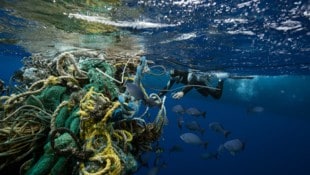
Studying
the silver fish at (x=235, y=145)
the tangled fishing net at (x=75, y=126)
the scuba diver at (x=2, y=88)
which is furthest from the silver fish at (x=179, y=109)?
the scuba diver at (x=2, y=88)

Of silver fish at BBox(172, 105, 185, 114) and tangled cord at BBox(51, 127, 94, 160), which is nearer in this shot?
tangled cord at BBox(51, 127, 94, 160)

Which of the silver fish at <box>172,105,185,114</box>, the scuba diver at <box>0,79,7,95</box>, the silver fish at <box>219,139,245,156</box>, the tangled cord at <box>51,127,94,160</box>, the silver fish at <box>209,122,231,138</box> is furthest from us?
the silver fish at <box>209,122,231,138</box>

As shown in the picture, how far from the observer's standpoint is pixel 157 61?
58.2 ft

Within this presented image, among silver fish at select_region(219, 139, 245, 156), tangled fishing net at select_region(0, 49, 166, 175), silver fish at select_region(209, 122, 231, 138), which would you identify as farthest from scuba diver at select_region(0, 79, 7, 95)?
silver fish at select_region(209, 122, 231, 138)

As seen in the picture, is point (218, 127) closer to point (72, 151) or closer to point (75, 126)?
point (75, 126)

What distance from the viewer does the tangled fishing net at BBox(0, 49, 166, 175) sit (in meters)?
3.38

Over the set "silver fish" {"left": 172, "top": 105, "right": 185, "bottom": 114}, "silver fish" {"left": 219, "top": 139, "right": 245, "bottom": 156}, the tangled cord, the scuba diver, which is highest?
the scuba diver

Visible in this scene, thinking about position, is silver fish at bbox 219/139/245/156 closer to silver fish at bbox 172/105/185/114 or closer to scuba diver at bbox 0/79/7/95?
silver fish at bbox 172/105/185/114

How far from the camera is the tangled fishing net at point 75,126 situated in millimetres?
3378

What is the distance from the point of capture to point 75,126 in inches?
149

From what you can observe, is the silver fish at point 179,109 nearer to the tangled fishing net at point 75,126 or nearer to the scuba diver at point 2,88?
the tangled fishing net at point 75,126

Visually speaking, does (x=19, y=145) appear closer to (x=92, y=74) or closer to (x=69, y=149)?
(x=69, y=149)

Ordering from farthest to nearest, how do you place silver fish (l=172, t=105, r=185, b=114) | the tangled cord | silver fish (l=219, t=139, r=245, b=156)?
silver fish (l=219, t=139, r=245, b=156), silver fish (l=172, t=105, r=185, b=114), the tangled cord

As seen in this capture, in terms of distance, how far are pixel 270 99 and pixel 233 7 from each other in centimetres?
3905
